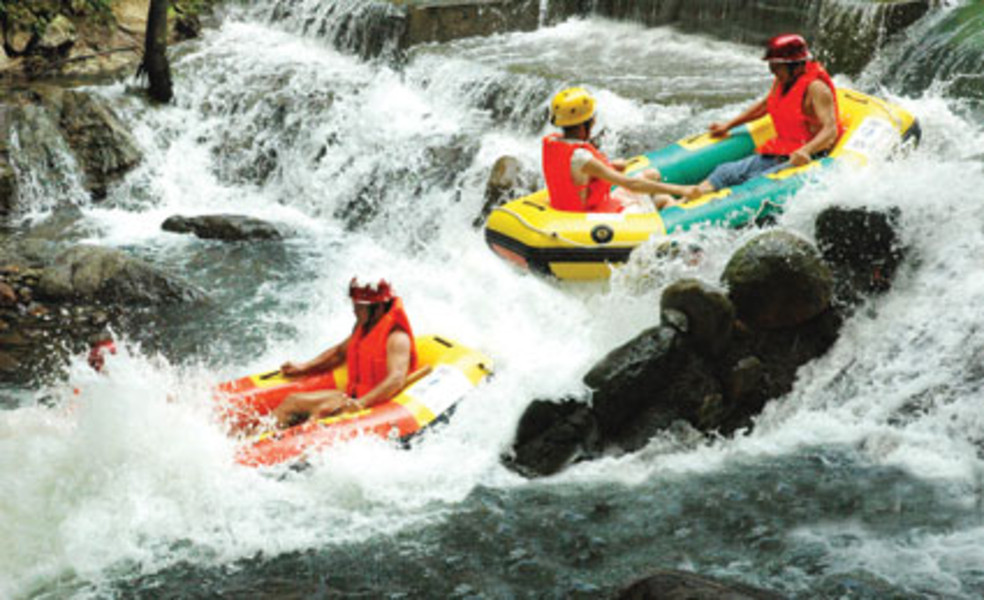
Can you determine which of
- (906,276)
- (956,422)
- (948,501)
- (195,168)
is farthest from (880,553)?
(195,168)

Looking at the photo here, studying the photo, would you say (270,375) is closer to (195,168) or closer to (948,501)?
(948,501)

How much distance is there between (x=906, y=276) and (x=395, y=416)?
132 inches

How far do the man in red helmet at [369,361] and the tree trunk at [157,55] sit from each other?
333 inches

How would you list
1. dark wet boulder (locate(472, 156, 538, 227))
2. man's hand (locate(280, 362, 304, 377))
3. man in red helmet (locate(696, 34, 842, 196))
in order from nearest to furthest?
man's hand (locate(280, 362, 304, 377)) → man in red helmet (locate(696, 34, 842, 196)) → dark wet boulder (locate(472, 156, 538, 227))

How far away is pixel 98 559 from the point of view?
529 centimetres

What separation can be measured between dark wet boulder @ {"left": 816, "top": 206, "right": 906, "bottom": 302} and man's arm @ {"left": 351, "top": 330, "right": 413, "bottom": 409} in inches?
106

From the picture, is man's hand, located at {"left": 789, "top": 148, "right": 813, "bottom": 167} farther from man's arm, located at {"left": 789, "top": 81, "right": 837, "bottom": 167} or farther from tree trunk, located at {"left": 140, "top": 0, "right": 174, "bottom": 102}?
tree trunk, located at {"left": 140, "top": 0, "right": 174, "bottom": 102}

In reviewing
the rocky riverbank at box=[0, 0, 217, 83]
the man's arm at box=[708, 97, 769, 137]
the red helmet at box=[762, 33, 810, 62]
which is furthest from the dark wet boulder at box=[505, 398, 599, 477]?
the rocky riverbank at box=[0, 0, 217, 83]

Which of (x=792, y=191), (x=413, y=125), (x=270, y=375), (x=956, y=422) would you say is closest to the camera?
(x=956, y=422)

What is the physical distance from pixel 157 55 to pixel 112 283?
5164 millimetres

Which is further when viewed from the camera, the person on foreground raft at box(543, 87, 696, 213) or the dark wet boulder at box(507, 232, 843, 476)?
the person on foreground raft at box(543, 87, 696, 213)

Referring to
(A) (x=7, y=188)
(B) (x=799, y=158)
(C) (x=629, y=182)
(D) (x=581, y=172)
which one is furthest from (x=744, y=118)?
(A) (x=7, y=188)

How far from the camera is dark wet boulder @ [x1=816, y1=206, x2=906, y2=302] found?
22.2 feet

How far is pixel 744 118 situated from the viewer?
8.45 metres
